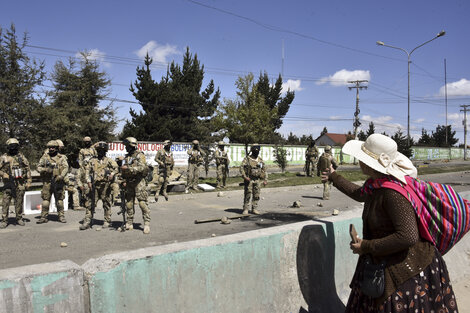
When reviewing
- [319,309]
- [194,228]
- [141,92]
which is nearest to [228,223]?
[194,228]

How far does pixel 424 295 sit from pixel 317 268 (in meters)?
1.21

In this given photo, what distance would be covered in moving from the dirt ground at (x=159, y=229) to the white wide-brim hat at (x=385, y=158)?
9.73 feet

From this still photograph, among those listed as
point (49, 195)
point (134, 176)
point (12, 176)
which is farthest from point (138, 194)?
point (12, 176)

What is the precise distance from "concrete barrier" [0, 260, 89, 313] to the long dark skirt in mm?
1955

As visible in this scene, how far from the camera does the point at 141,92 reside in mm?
34531

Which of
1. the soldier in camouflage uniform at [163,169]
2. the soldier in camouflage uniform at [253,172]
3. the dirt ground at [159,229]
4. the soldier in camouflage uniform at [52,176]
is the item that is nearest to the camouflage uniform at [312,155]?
the dirt ground at [159,229]

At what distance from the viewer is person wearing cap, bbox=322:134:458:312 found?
222cm

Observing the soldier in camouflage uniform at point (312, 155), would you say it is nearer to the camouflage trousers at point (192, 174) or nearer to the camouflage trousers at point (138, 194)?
the camouflage trousers at point (192, 174)

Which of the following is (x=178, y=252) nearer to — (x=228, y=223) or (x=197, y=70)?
(x=228, y=223)

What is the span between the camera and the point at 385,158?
2.41 m

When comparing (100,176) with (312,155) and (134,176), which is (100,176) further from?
(312,155)

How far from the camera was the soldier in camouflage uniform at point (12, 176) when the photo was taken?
8133mm

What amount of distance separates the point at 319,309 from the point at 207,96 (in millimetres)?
37594

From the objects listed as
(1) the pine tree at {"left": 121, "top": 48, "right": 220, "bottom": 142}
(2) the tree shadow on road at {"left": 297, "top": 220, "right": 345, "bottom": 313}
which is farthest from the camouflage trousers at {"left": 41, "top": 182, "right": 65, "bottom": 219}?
(1) the pine tree at {"left": 121, "top": 48, "right": 220, "bottom": 142}
